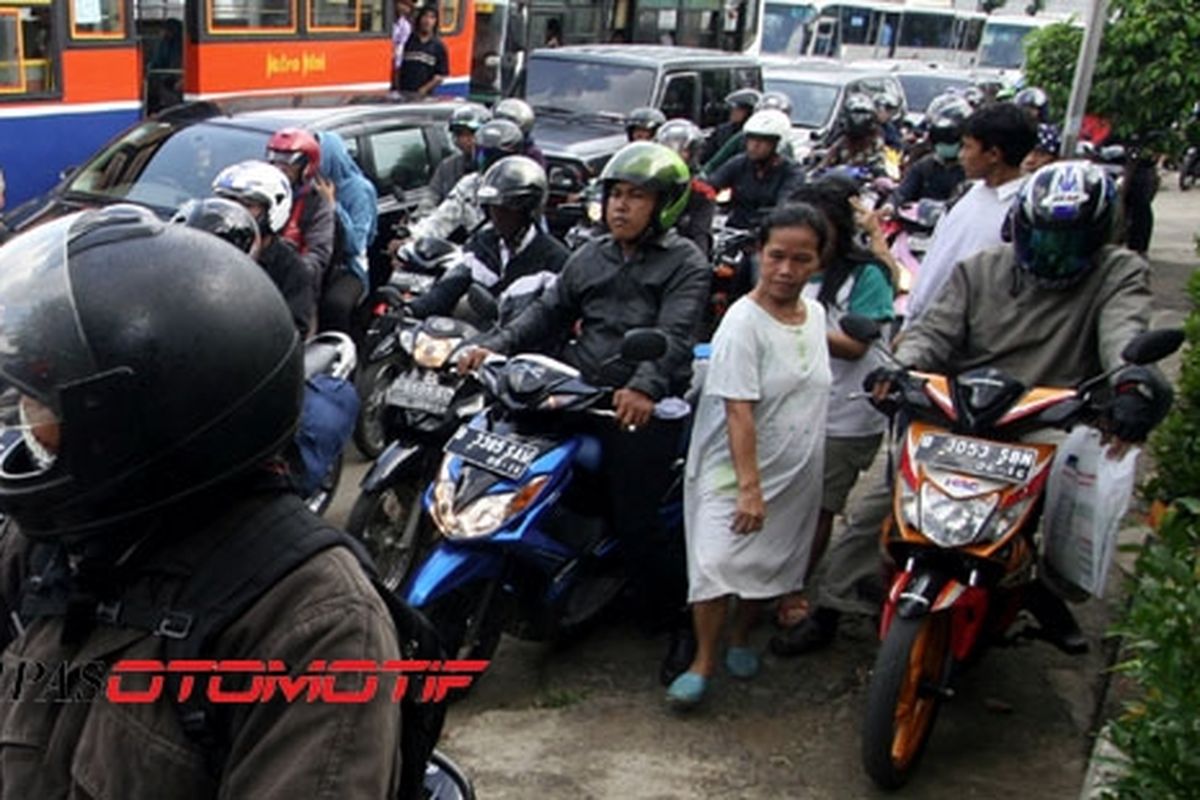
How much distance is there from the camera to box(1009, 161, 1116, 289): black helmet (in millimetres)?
3650

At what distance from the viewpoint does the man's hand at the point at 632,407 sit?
384 centimetres

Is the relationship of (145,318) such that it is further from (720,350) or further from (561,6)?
(561,6)

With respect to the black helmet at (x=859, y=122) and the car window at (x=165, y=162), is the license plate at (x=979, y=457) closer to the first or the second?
the car window at (x=165, y=162)

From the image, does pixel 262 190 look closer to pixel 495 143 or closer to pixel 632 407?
pixel 632 407

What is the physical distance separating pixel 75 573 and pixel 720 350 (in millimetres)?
2615

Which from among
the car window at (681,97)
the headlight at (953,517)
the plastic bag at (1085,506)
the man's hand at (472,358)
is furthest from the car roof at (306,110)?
the plastic bag at (1085,506)

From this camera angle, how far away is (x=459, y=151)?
26.7 ft

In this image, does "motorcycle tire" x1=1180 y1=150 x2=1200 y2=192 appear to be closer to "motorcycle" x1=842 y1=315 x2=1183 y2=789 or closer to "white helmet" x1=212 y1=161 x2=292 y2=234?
"white helmet" x1=212 y1=161 x2=292 y2=234

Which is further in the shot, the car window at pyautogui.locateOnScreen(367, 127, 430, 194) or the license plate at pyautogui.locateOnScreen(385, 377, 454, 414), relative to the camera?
the car window at pyautogui.locateOnScreen(367, 127, 430, 194)

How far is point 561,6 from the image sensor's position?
1723 centimetres

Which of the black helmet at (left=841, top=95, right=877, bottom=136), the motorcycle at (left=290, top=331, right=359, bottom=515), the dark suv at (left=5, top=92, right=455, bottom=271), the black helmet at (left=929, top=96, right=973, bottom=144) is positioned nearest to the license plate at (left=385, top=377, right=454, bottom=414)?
Answer: the motorcycle at (left=290, top=331, right=359, bottom=515)

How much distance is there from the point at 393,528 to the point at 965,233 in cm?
239

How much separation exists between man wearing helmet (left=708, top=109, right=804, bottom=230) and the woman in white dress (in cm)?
376

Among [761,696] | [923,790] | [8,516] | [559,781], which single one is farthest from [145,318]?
[761,696]
